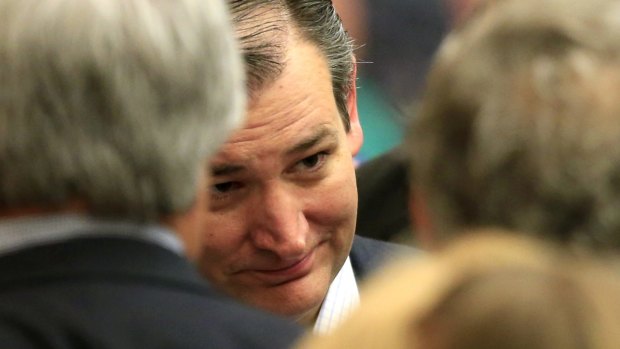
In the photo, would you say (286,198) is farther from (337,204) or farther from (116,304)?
(116,304)

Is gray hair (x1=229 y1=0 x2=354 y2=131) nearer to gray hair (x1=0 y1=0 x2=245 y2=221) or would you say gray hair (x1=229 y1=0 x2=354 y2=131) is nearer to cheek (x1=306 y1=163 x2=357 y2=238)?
cheek (x1=306 y1=163 x2=357 y2=238)

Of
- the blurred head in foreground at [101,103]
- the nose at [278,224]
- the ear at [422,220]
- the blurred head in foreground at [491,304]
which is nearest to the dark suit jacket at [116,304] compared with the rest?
the blurred head in foreground at [101,103]

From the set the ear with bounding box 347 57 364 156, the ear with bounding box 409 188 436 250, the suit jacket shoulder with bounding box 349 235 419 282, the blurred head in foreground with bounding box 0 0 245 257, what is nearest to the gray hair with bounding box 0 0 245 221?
the blurred head in foreground with bounding box 0 0 245 257

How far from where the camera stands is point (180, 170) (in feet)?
4.76

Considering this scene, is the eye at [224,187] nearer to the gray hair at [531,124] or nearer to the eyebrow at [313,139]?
the eyebrow at [313,139]

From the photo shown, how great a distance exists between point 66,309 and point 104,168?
0.16 meters

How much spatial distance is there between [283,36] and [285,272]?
16.2 inches

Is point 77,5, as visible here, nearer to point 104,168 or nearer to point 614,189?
point 104,168

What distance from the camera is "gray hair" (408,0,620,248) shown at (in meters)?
1.15

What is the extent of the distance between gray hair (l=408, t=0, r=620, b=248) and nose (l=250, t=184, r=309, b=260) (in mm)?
966

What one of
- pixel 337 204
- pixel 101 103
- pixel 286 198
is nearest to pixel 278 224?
pixel 286 198

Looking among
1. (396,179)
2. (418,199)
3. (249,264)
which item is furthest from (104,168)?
(396,179)

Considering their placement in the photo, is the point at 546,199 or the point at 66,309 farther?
the point at 66,309

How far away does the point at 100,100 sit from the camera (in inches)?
54.5
